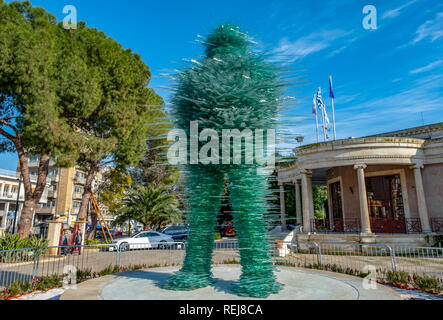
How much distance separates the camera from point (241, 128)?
4.79 metres

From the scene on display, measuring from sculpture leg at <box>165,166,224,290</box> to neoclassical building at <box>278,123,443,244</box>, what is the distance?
→ 11966 millimetres

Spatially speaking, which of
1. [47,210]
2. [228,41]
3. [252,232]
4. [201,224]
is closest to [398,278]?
[252,232]

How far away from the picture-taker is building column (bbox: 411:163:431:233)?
14.6 meters

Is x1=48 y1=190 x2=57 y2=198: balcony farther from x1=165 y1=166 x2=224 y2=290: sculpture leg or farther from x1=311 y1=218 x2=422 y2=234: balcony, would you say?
x1=165 y1=166 x2=224 y2=290: sculpture leg

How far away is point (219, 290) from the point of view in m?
4.64

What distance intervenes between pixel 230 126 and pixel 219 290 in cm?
280

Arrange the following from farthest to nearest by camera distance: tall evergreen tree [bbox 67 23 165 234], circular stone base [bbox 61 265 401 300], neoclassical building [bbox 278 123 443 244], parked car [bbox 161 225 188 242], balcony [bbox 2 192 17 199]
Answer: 1. balcony [bbox 2 192 17 199]
2. parked car [bbox 161 225 188 242]
3. tall evergreen tree [bbox 67 23 165 234]
4. neoclassical building [bbox 278 123 443 244]
5. circular stone base [bbox 61 265 401 300]

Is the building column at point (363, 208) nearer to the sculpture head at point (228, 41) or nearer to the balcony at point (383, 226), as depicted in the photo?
the balcony at point (383, 226)

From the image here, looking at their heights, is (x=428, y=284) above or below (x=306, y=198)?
below

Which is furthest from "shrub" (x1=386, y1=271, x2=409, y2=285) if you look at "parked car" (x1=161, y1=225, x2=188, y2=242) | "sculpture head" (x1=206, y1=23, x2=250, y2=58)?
"parked car" (x1=161, y1=225, x2=188, y2=242)

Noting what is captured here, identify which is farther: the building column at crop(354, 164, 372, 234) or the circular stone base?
the building column at crop(354, 164, 372, 234)

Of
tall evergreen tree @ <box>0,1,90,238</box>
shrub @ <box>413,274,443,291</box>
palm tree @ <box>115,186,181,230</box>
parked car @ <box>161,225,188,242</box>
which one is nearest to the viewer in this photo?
shrub @ <box>413,274,443,291</box>

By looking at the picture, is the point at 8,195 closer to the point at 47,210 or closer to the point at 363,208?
Answer: the point at 47,210

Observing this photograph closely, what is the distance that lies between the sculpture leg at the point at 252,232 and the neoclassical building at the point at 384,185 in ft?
38.7
